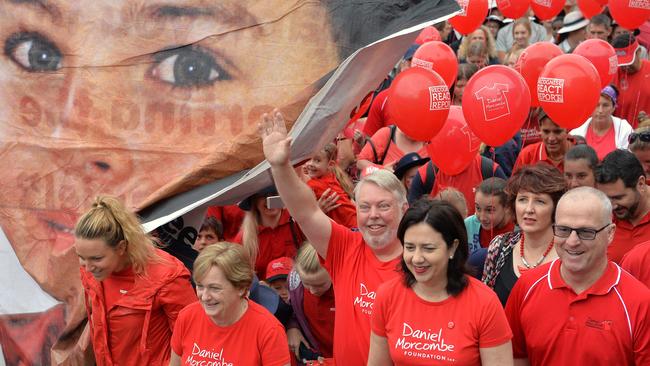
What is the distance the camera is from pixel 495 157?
23.2 feet

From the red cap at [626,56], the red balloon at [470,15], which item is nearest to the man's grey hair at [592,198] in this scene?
the red balloon at [470,15]

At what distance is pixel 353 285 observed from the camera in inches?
154

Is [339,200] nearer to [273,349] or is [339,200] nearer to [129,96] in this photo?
[129,96]

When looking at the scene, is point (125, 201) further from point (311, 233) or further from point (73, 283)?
point (311, 233)

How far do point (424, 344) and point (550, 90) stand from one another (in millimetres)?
3249

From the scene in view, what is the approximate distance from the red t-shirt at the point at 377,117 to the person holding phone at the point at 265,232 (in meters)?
2.53

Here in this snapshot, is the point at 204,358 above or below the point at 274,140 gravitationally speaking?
below

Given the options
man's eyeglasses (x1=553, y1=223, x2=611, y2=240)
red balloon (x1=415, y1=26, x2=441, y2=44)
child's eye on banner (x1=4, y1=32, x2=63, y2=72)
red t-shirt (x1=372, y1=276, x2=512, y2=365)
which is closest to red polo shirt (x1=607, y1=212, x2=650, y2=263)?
man's eyeglasses (x1=553, y1=223, x2=611, y2=240)

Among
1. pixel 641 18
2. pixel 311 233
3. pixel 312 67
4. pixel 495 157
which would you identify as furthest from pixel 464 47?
pixel 311 233

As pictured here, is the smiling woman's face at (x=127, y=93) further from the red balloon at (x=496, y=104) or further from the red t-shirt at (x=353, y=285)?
the red balloon at (x=496, y=104)

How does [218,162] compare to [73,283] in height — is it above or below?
above

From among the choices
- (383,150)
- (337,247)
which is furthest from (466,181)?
(337,247)

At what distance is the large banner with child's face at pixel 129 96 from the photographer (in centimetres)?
474

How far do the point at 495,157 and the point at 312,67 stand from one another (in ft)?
8.95
